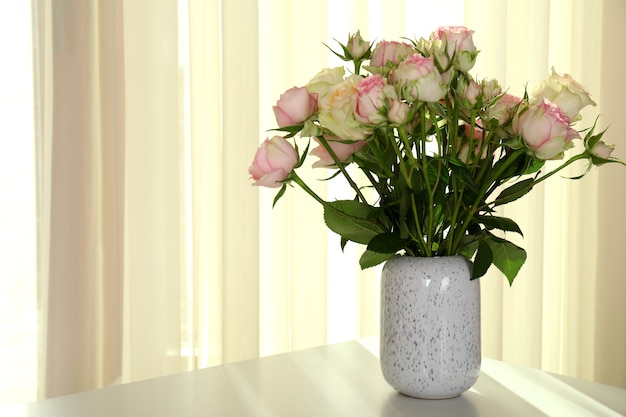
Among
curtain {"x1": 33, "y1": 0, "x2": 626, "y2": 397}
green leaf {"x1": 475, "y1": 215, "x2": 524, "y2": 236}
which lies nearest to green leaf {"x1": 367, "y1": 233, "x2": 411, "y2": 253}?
green leaf {"x1": 475, "y1": 215, "x2": 524, "y2": 236}

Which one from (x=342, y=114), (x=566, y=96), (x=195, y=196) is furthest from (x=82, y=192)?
(x=566, y=96)

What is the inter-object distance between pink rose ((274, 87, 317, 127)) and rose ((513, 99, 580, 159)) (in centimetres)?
23

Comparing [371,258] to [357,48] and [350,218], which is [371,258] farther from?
[357,48]

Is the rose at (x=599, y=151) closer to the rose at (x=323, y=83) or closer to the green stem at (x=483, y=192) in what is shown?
the green stem at (x=483, y=192)

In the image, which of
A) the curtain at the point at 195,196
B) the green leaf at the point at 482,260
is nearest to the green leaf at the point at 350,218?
the green leaf at the point at 482,260

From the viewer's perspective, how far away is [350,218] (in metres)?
0.93

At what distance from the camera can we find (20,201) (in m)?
1.60

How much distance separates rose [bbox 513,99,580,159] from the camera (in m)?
0.80

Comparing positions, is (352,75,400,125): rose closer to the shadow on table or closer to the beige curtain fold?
the shadow on table

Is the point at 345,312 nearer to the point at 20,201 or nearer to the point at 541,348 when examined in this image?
the point at 541,348

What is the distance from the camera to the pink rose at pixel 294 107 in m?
0.84

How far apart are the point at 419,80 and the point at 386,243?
7.4 inches

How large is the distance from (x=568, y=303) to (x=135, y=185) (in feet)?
3.76

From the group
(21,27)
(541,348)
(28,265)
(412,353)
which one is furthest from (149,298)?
(541,348)
